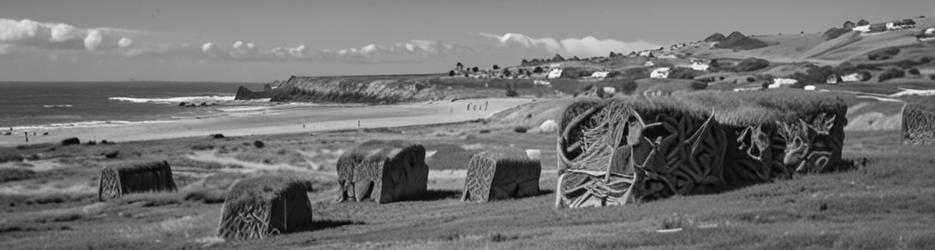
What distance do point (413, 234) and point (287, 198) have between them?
5147 mm

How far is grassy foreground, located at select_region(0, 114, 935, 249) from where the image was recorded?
11969mm

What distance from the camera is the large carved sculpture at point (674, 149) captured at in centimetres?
1958

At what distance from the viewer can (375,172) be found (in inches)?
1092

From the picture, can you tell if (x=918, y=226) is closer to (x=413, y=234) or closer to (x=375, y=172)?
(x=413, y=234)

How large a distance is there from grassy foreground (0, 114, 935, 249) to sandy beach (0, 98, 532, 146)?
4250 centimetres

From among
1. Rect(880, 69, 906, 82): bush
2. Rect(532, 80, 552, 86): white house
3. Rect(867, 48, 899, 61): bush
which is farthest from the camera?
Rect(532, 80, 552, 86): white house

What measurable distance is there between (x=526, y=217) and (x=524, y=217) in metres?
0.09

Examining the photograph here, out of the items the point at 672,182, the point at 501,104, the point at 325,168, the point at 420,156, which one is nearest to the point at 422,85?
the point at 501,104

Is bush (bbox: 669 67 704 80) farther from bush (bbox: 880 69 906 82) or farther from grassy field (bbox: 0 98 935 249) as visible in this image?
grassy field (bbox: 0 98 935 249)

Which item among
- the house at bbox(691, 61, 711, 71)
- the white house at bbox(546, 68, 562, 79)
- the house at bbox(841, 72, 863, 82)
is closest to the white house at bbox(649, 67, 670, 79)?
the house at bbox(691, 61, 711, 71)

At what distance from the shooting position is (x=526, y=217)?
1838 centimetres

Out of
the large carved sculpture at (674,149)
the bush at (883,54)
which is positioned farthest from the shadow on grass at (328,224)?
the bush at (883,54)

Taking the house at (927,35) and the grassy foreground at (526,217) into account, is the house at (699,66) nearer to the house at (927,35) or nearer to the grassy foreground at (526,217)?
the house at (927,35)

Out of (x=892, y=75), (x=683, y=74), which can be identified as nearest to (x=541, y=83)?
(x=683, y=74)
